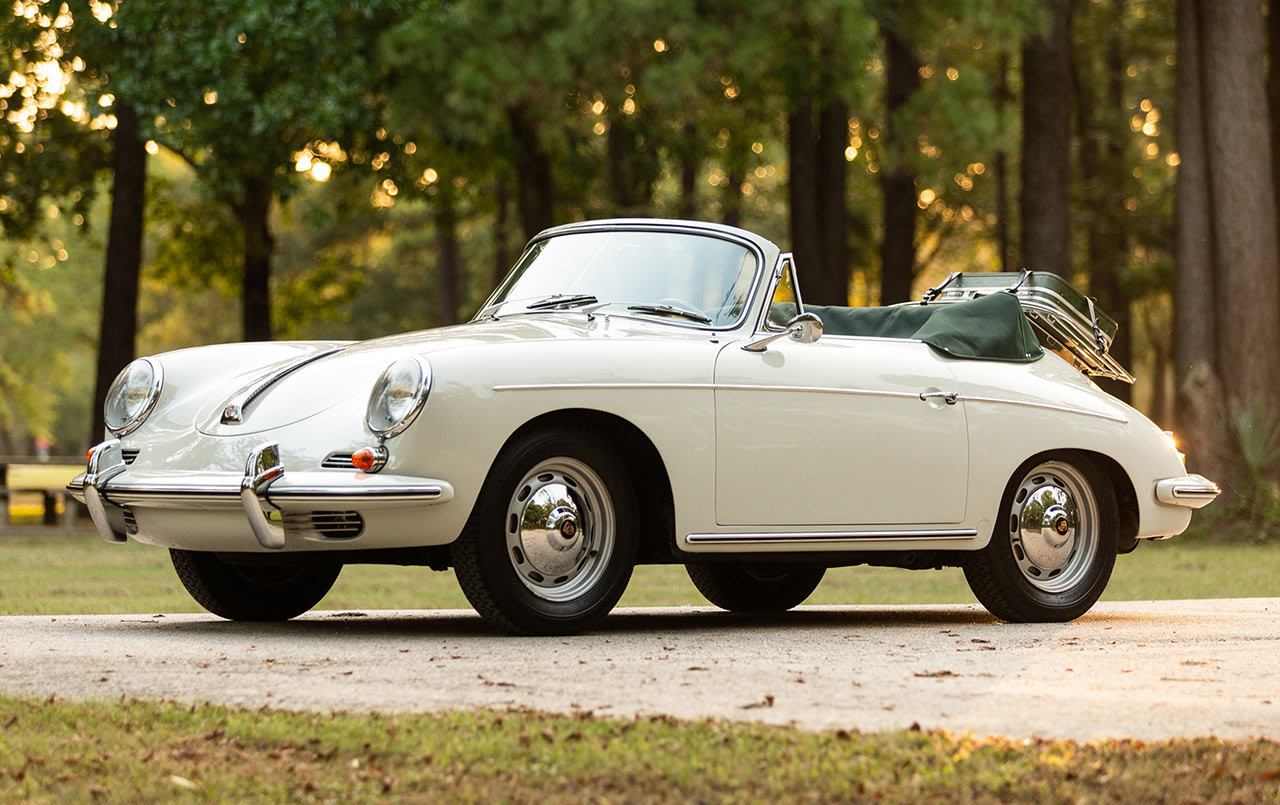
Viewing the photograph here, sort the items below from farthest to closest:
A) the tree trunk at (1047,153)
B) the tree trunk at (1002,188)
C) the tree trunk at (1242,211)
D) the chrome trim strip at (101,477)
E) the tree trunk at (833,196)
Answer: the tree trunk at (1002,188), the tree trunk at (833,196), the tree trunk at (1047,153), the tree trunk at (1242,211), the chrome trim strip at (101,477)

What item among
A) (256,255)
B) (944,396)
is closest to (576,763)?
(944,396)

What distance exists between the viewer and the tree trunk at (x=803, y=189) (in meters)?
20.8

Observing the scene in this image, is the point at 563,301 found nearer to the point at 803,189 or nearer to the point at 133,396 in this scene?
the point at 133,396

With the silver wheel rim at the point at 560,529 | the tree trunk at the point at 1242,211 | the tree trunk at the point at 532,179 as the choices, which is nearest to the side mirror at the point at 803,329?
the silver wheel rim at the point at 560,529

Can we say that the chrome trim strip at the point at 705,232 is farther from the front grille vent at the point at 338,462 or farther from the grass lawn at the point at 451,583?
the grass lawn at the point at 451,583

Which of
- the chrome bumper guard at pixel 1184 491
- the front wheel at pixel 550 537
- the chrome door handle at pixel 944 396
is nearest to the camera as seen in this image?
the front wheel at pixel 550 537

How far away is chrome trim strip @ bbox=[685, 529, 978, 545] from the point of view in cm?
675

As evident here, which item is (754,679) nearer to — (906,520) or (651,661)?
(651,661)

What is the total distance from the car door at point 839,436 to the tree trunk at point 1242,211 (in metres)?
12.7

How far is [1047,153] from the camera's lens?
20.4m

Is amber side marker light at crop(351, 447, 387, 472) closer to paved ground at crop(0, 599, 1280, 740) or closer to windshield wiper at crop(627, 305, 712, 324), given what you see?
paved ground at crop(0, 599, 1280, 740)

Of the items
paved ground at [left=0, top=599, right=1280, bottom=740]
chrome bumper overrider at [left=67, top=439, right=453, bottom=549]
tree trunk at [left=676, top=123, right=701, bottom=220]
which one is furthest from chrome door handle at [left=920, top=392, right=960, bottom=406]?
tree trunk at [left=676, top=123, right=701, bottom=220]

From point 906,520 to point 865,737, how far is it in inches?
126

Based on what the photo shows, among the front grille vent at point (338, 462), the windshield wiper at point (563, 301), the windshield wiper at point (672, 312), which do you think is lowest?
the front grille vent at point (338, 462)
